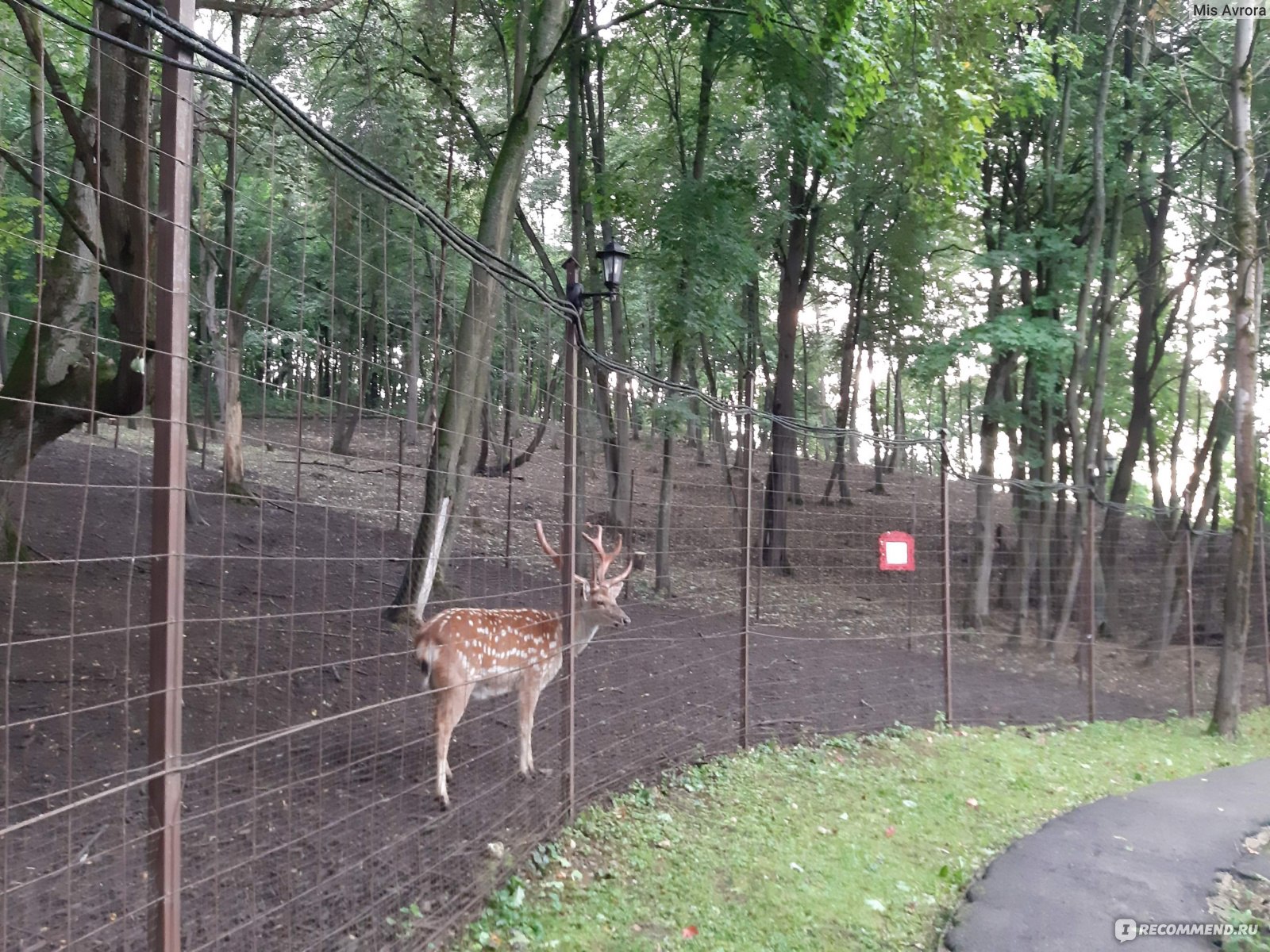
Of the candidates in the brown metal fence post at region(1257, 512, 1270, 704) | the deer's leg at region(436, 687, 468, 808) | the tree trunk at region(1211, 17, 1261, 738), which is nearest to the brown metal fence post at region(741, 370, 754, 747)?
the deer's leg at region(436, 687, 468, 808)

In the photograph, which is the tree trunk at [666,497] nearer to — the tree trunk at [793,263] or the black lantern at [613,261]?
the black lantern at [613,261]

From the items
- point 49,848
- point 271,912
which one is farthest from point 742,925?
point 49,848

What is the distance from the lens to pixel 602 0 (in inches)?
539

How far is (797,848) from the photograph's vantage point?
17.5 ft

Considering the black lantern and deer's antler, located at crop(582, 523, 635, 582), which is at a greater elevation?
the black lantern

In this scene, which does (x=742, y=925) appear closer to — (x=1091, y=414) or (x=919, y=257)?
(x=1091, y=414)

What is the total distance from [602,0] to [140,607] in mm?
10239

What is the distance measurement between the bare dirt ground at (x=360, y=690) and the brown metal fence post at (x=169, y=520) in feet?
0.36

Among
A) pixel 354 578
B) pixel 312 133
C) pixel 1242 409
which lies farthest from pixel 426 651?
pixel 1242 409

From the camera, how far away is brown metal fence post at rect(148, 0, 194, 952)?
2496 mm

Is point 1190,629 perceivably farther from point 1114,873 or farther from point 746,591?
point 1114,873

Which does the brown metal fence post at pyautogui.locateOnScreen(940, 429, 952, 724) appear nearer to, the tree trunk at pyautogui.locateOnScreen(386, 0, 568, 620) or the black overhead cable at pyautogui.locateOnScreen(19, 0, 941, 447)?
the black overhead cable at pyautogui.locateOnScreen(19, 0, 941, 447)

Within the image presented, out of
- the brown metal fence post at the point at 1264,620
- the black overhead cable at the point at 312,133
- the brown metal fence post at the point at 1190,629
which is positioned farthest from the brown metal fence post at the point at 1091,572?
the black overhead cable at the point at 312,133

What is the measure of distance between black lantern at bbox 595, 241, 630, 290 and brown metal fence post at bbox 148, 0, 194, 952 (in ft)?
16.5
